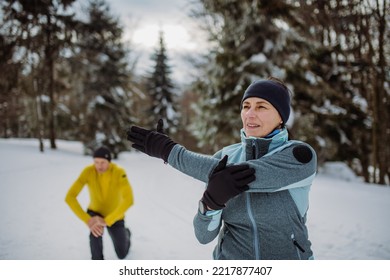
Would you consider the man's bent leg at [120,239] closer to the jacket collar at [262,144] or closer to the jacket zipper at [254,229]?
the jacket zipper at [254,229]

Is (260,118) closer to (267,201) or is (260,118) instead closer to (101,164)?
(267,201)

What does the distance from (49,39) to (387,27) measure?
6257 millimetres

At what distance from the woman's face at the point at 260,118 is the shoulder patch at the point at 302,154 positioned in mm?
165

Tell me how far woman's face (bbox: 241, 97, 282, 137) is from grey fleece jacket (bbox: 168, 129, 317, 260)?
45 mm

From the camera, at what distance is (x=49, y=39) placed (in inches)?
233

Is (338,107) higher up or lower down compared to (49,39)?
lower down

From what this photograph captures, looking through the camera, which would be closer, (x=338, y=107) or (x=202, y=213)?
(x=202, y=213)

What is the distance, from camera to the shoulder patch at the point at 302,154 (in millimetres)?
1092

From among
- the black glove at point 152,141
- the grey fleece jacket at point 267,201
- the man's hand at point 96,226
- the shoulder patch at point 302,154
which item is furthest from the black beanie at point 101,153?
the shoulder patch at point 302,154

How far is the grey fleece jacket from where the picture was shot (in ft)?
3.54

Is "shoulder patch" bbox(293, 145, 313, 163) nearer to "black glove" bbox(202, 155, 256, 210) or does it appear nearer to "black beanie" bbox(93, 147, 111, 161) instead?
"black glove" bbox(202, 155, 256, 210)
